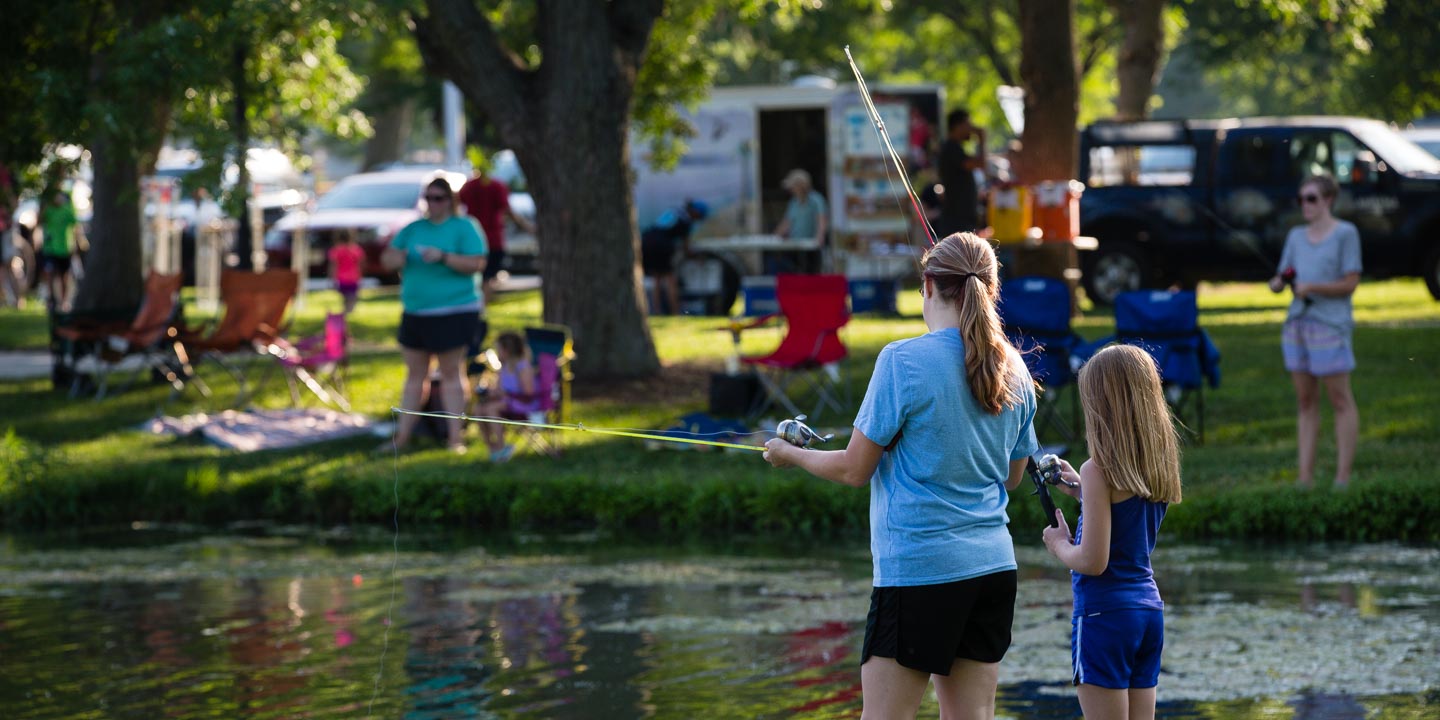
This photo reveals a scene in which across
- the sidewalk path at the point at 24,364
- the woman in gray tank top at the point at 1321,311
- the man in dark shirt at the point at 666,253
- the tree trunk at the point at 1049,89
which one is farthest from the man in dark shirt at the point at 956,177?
the sidewalk path at the point at 24,364

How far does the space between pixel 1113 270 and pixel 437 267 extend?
440 inches

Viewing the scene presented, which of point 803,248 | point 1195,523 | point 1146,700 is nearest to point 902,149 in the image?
point 803,248

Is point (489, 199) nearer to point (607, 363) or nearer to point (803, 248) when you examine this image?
point (803, 248)

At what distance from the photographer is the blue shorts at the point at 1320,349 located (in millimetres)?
9773

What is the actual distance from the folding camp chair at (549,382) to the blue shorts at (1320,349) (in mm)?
4811

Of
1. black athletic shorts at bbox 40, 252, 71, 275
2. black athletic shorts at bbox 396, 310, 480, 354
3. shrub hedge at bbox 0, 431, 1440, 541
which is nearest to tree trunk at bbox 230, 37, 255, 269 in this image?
black athletic shorts at bbox 396, 310, 480, 354

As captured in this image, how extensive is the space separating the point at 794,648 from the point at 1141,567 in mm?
3204

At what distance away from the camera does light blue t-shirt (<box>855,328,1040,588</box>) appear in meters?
4.44

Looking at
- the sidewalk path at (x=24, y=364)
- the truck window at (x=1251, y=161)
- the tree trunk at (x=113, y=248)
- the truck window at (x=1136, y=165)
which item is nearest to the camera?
the tree trunk at (x=113, y=248)

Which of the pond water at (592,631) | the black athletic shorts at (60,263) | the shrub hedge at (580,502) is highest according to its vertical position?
the black athletic shorts at (60,263)

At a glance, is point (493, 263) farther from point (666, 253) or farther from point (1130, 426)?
point (1130, 426)

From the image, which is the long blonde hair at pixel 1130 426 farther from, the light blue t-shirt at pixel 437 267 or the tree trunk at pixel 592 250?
the tree trunk at pixel 592 250

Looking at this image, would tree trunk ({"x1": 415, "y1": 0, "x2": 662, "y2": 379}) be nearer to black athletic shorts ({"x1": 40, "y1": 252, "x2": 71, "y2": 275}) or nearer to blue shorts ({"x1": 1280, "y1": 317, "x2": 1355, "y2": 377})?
blue shorts ({"x1": 1280, "y1": 317, "x2": 1355, "y2": 377})

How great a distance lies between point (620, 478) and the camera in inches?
442
